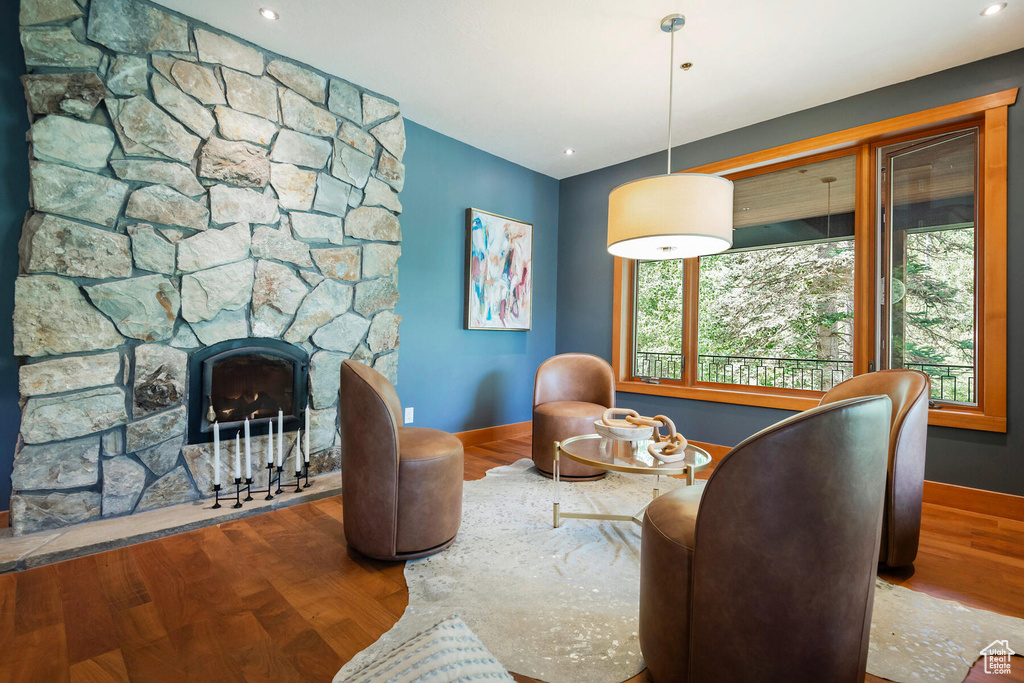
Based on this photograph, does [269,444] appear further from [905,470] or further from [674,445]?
[905,470]

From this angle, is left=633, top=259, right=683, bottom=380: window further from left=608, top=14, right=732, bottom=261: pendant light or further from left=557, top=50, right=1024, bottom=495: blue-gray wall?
left=608, top=14, right=732, bottom=261: pendant light

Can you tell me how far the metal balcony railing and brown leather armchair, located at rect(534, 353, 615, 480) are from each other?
91cm

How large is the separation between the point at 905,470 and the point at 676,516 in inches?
52.0

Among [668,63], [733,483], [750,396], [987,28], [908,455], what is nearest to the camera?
[733,483]

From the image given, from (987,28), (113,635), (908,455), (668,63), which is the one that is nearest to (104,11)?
(113,635)

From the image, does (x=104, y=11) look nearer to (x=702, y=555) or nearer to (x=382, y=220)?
(x=382, y=220)

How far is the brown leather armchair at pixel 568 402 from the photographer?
125 inches

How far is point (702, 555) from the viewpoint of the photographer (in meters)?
1.11

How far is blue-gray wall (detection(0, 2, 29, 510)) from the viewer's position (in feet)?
7.14

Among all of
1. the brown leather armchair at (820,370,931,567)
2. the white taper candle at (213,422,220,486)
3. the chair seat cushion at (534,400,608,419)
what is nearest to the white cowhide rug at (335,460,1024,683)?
the brown leather armchair at (820,370,931,567)

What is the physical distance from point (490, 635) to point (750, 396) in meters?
2.91

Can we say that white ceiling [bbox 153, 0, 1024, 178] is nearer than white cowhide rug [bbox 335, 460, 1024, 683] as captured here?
No

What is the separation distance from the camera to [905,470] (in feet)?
6.28

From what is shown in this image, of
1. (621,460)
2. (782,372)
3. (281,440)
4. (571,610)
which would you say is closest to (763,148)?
(782,372)
